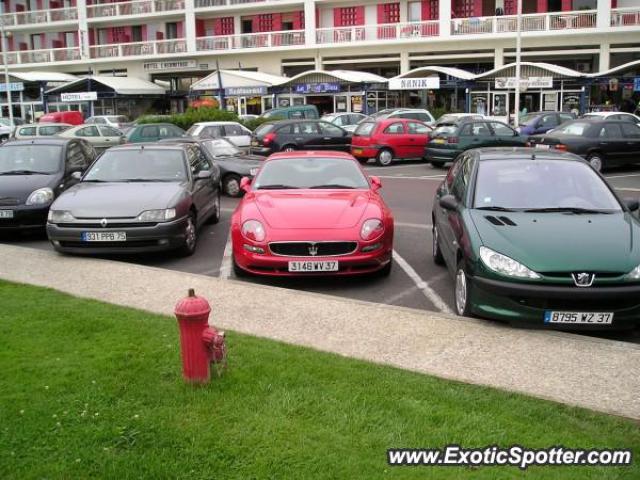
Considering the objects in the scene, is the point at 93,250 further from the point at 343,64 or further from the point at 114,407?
the point at 343,64

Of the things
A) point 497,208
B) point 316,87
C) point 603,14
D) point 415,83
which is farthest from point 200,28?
point 497,208

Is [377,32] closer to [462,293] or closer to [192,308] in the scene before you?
[462,293]

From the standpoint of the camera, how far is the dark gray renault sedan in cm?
860

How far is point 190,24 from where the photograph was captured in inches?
1939

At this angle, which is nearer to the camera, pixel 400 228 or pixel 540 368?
pixel 540 368

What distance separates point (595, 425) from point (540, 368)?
929mm

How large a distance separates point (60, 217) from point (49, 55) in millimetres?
49997

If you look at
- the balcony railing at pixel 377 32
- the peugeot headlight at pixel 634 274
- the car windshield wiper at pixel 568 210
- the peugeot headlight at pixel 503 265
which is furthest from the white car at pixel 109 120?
the peugeot headlight at pixel 634 274

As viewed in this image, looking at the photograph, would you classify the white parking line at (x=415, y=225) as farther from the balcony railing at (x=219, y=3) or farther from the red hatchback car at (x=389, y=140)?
the balcony railing at (x=219, y=3)

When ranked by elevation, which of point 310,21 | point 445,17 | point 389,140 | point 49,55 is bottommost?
point 389,140

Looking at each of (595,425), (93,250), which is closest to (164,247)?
(93,250)

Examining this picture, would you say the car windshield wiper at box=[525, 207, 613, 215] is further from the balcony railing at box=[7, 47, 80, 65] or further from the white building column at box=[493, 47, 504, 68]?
the balcony railing at box=[7, 47, 80, 65]

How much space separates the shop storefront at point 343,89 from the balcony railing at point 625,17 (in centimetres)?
1238

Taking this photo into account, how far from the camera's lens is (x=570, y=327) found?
5.71 metres
